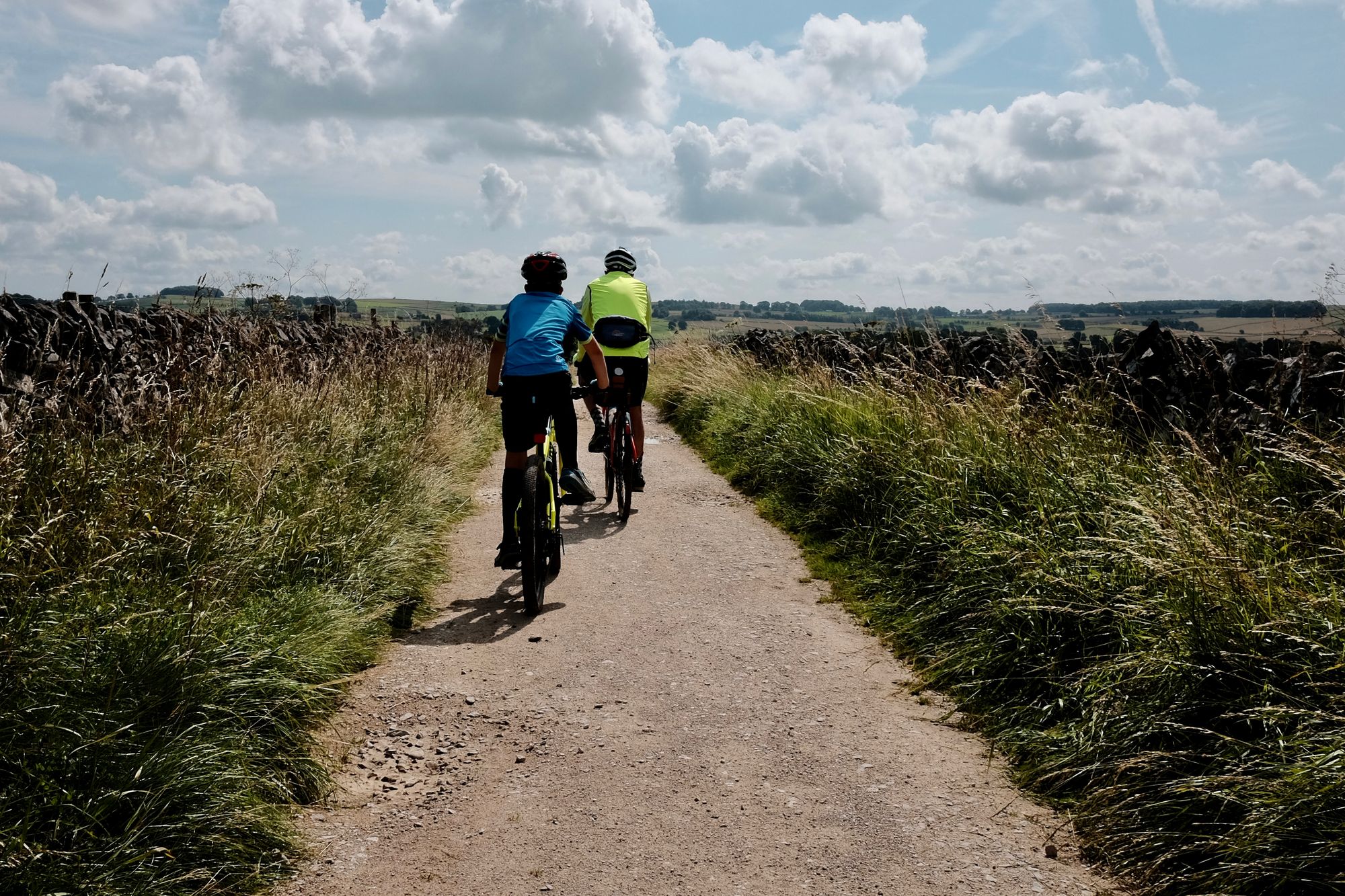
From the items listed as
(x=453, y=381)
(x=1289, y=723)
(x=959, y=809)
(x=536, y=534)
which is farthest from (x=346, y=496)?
(x=453, y=381)

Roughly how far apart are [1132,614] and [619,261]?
19.4 feet

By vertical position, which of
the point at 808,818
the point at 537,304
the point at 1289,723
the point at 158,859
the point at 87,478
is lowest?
the point at 808,818

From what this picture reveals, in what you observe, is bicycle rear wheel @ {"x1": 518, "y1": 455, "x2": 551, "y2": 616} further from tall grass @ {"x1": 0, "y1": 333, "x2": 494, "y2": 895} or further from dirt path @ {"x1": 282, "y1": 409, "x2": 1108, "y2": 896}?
tall grass @ {"x1": 0, "y1": 333, "x2": 494, "y2": 895}

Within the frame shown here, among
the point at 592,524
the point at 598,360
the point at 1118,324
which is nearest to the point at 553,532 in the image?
the point at 598,360

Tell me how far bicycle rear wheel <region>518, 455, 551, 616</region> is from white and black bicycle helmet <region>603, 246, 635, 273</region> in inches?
131

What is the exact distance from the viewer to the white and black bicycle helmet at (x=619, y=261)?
8.66 m

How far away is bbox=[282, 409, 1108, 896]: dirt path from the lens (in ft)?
10.2

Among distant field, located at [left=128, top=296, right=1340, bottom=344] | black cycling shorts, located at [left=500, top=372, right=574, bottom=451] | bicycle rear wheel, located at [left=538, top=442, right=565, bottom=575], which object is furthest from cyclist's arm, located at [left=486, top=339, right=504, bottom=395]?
distant field, located at [left=128, top=296, right=1340, bottom=344]

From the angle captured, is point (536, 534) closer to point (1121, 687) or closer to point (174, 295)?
point (1121, 687)

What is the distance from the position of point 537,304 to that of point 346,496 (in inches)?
76.4

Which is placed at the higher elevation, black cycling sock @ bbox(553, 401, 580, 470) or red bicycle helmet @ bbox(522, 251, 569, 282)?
red bicycle helmet @ bbox(522, 251, 569, 282)

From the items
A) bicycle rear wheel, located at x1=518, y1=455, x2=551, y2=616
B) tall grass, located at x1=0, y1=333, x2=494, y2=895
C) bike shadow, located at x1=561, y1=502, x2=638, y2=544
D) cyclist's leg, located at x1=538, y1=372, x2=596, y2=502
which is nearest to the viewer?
tall grass, located at x1=0, y1=333, x2=494, y2=895

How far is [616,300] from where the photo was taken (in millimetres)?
8375

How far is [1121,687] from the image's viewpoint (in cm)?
378
